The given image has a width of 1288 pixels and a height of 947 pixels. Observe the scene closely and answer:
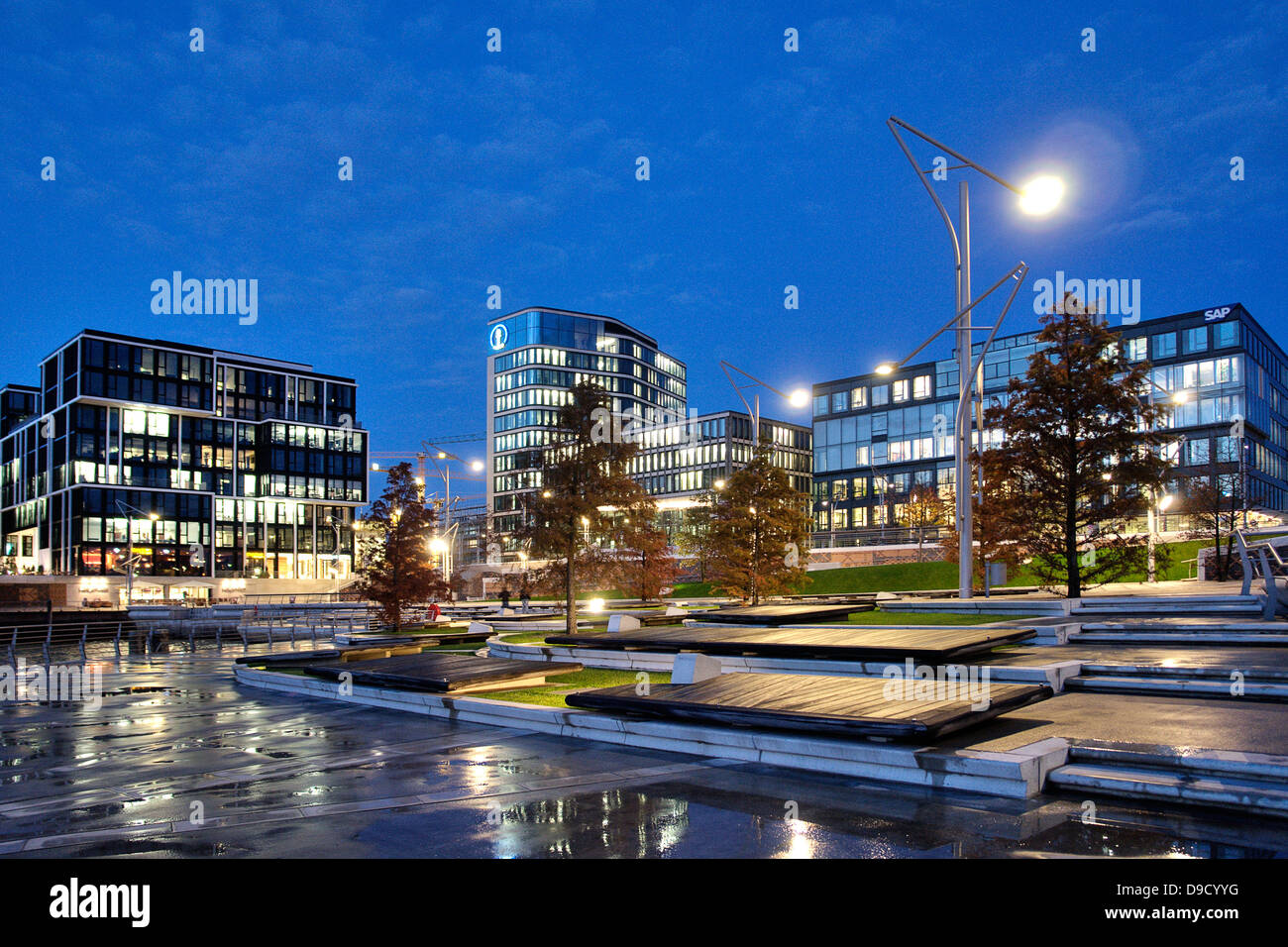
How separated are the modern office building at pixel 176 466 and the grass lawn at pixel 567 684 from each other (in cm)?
9173

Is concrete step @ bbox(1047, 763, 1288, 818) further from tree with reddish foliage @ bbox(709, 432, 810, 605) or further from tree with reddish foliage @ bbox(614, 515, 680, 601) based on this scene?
tree with reddish foliage @ bbox(709, 432, 810, 605)

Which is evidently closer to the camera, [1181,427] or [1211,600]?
[1211,600]

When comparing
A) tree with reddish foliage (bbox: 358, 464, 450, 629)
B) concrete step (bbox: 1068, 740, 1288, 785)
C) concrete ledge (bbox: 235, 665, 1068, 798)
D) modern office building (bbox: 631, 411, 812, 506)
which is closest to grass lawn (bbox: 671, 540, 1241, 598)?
tree with reddish foliage (bbox: 358, 464, 450, 629)

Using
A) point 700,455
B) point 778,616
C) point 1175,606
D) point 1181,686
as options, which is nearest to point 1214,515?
point 1175,606

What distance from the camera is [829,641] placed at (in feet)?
45.1

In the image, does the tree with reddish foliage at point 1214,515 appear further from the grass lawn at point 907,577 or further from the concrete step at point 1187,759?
the concrete step at point 1187,759

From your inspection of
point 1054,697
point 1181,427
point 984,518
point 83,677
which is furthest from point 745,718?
point 1181,427

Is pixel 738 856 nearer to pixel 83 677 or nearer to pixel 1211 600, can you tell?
pixel 1211 600

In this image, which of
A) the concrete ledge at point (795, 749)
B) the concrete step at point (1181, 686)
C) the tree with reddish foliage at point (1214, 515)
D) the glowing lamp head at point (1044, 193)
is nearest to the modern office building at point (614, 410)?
the tree with reddish foliage at point (1214, 515)

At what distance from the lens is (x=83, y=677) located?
72.2ft

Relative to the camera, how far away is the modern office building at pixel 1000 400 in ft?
239

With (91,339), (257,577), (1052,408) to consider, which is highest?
(91,339)

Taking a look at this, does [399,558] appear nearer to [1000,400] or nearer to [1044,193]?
[1044,193]

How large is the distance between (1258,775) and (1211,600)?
14183 mm
